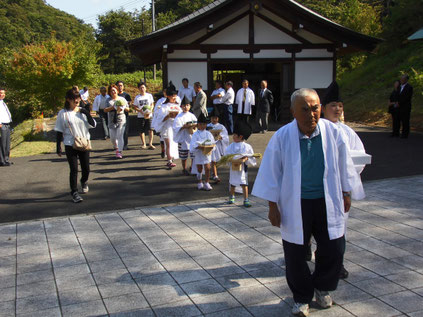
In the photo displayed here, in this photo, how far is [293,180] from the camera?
130 inches

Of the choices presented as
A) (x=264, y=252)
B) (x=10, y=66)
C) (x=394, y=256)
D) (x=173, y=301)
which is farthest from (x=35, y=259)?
(x=10, y=66)

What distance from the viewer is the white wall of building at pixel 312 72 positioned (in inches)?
640

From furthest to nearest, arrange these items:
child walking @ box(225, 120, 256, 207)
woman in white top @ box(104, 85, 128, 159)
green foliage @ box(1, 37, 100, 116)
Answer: green foliage @ box(1, 37, 100, 116) < woman in white top @ box(104, 85, 128, 159) < child walking @ box(225, 120, 256, 207)

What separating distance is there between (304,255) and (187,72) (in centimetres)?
1279

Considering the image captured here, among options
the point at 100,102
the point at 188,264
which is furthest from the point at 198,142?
the point at 100,102

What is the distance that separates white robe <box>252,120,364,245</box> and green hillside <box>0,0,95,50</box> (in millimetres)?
47868

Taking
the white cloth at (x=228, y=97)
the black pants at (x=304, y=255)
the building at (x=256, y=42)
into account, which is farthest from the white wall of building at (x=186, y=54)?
the black pants at (x=304, y=255)

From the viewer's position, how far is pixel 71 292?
3.94 m

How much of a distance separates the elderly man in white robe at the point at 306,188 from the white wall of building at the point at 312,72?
13409 mm

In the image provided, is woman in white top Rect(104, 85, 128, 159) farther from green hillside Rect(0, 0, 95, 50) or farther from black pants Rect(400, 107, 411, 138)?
green hillside Rect(0, 0, 95, 50)

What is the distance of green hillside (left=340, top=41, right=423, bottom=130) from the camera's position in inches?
690

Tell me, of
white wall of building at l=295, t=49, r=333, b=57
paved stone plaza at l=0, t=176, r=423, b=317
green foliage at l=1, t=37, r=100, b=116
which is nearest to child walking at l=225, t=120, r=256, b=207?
paved stone plaza at l=0, t=176, r=423, b=317

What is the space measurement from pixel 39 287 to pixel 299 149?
111 inches

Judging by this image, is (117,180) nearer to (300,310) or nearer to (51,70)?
(300,310)
